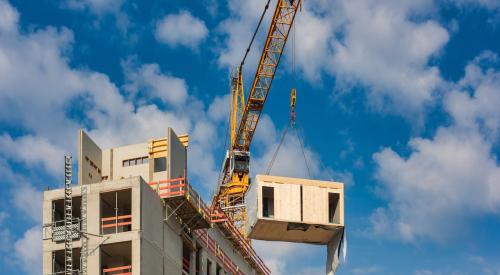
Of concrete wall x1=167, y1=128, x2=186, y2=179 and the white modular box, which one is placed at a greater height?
concrete wall x1=167, y1=128, x2=186, y2=179

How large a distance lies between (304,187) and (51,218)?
17.5 metres

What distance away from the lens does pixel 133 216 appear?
2675 inches

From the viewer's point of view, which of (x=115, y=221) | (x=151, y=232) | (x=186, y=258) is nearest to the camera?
(x=151, y=232)

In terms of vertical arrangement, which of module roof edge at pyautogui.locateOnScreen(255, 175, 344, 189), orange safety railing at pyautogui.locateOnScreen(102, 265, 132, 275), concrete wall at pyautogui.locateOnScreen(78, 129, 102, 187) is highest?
concrete wall at pyautogui.locateOnScreen(78, 129, 102, 187)

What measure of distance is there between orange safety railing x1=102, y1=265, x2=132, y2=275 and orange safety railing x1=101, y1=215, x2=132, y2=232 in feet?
8.87

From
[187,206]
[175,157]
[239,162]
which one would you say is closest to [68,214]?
[187,206]

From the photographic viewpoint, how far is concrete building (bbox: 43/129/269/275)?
68250mm

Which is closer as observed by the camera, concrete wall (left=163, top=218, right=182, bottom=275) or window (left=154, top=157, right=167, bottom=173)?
concrete wall (left=163, top=218, right=182, bottom=275)

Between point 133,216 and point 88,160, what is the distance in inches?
396

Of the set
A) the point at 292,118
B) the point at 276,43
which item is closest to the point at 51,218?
the point at 292,118

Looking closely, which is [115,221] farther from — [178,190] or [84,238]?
[178,190]

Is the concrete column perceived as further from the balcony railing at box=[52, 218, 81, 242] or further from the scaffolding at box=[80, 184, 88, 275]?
the balcony railing at box=[52, 218, 81, 242]

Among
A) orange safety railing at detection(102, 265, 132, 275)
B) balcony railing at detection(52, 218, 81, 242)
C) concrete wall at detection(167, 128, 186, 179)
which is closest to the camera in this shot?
orange safety railing at detection(102, 265, 132, 275)

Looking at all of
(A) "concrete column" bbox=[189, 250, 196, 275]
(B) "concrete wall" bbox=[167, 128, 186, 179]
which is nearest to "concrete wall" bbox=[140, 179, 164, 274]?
(B) "concrete wall" bbox=[167, 128, 186, 179]
